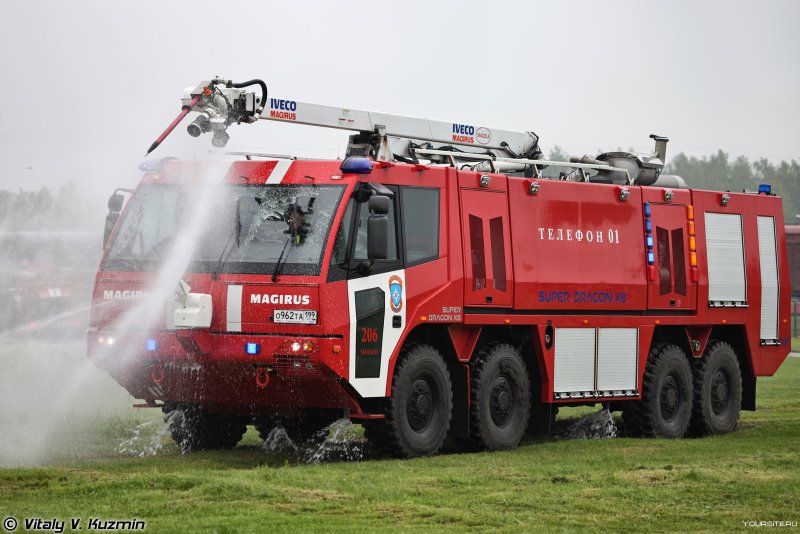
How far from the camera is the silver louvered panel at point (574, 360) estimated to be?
16203 millimetres

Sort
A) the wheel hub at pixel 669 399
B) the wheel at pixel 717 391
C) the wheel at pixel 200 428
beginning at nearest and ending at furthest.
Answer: the wheel at pixel 200 428 < the wheel hub at pixel 669 399 < the wheel at pixel 717 391

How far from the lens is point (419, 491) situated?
1115 cm

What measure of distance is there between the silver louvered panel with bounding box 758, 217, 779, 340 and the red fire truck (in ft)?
3.09

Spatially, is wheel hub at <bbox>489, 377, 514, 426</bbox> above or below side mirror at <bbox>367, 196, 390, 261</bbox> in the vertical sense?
below

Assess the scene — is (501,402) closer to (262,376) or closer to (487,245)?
(487,245)

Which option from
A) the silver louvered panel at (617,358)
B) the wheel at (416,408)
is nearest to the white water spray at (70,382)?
the wheel at (416,408)

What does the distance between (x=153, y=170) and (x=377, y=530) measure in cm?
642

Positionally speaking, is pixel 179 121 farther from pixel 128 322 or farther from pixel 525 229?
pixel 525 229

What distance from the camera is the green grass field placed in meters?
9.84

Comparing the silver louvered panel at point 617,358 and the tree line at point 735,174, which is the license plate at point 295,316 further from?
the tree line at point 735,174

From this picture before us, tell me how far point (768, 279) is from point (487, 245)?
607 cm

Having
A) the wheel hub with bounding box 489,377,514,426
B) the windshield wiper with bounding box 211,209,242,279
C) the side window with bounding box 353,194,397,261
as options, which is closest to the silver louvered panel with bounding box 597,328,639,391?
the wheel hub with bounding box 489,377,514,426

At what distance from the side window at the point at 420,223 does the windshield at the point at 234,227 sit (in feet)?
3.30
